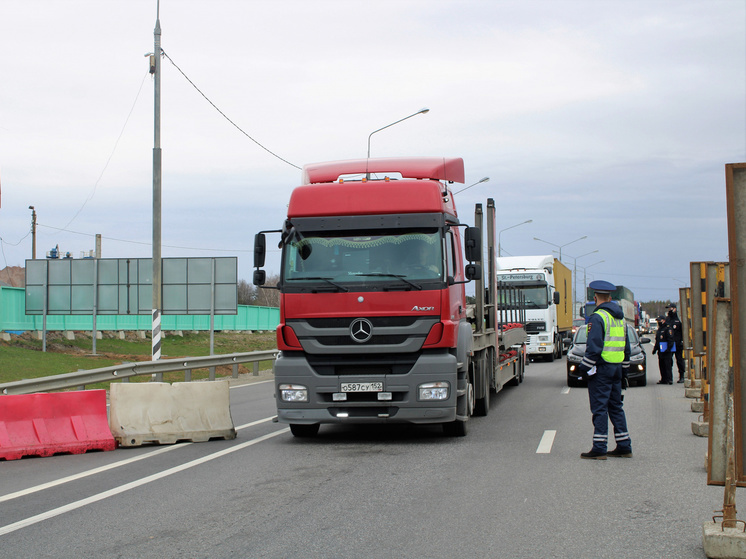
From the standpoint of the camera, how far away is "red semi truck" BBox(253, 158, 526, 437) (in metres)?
10.0

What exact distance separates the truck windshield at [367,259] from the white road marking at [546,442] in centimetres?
230

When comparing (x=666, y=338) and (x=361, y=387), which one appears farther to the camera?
(x=666, y=338)

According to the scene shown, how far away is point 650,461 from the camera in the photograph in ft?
29.3

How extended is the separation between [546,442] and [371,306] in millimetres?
2730

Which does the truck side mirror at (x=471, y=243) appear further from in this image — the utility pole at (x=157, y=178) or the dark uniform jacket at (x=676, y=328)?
the dark uniform jacket at (x=676, y=328)

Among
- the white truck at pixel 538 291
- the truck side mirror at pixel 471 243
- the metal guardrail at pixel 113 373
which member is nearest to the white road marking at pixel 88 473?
the metal guardrail at pixel 113 373

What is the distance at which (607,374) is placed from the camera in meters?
9.20

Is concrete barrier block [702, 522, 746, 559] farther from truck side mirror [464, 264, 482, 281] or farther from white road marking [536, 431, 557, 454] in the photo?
truck side mirror [464, 264, 482, 281]

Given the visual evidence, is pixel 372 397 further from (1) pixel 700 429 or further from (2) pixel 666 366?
(2) pixel 666 366

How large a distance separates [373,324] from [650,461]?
3416 millimetres

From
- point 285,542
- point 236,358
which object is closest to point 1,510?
point 285,542

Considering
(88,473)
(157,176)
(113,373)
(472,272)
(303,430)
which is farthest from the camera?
(157,176)

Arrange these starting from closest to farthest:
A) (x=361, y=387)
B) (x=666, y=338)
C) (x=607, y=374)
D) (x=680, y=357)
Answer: (x=607, y=374) < (x=361, y=387) < (x=666, y=338) < (x=680, y=357)

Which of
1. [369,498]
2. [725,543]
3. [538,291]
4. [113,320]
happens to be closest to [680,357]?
[538,291]
